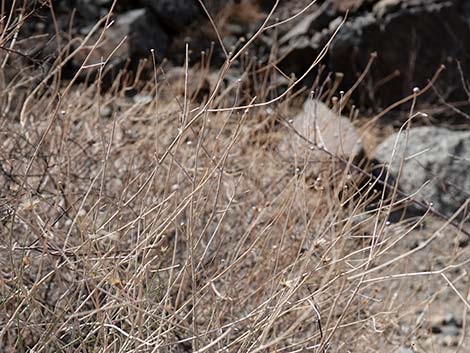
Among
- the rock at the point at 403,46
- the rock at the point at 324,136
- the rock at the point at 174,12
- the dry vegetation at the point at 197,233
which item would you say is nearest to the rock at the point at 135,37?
the rock at the point at 174,12

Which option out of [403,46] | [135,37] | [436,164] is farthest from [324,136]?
[135,37]

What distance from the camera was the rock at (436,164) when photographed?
409cm

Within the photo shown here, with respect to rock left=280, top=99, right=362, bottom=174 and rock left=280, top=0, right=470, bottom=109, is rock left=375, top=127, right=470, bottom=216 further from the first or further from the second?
rock left=280, top=0, right=470, bottom=109

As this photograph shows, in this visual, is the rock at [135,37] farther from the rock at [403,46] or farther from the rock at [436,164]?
the rock at [436,164]

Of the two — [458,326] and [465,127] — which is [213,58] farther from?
[458,326]

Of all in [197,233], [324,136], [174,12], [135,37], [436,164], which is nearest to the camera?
[197,233]

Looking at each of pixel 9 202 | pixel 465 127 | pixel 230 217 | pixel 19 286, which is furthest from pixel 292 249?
pixel 465 127

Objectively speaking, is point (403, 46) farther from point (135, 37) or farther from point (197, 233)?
point (197, 233)

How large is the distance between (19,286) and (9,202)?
547 millimetres

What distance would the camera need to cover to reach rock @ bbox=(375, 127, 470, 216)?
13.4ft

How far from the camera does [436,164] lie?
4.34 meters

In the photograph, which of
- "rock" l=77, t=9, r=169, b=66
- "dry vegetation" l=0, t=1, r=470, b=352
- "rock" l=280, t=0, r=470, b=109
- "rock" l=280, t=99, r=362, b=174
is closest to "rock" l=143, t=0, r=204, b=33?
"rock" l=77, t=9, r=169, b=66

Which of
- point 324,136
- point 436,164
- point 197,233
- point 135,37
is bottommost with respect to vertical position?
point 436,164

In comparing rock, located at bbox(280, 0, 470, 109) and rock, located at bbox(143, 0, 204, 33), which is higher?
rock, located at bbox(143, 0, 204, 33)
